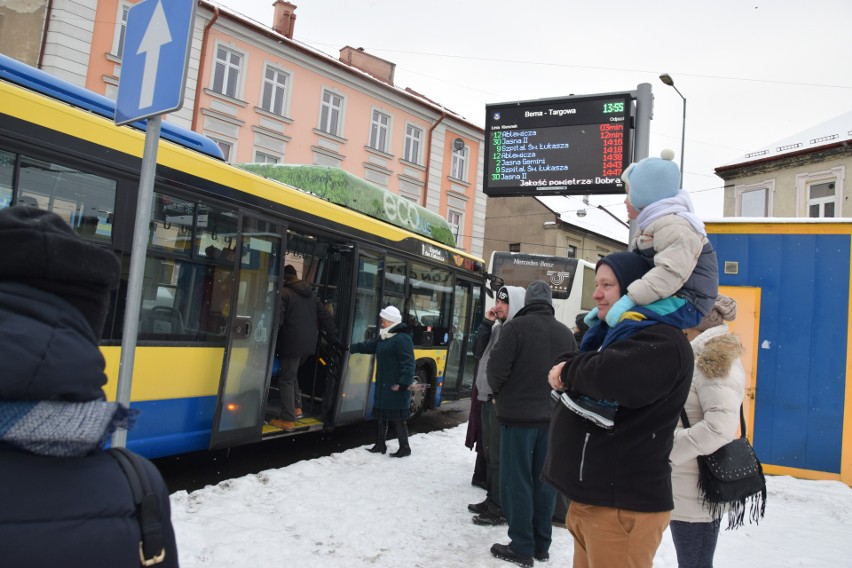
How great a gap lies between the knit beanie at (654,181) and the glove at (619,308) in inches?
20.4

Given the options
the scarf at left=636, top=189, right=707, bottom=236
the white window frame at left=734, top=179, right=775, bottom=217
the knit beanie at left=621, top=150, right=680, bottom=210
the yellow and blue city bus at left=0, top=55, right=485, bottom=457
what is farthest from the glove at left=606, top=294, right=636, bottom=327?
the white window frame at left=734, top=179, right=775, bottom=217

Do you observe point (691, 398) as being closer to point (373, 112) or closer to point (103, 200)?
point (103, 200)

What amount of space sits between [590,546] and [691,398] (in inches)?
38.6

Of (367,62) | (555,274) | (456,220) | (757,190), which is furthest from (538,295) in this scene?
(757,190)

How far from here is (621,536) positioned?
217 cm

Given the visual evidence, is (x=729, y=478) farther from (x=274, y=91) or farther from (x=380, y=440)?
(x=274, y=91)

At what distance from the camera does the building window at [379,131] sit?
23.8 metres

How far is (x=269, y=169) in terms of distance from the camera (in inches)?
301

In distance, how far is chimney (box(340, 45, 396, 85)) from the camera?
83.0 ft

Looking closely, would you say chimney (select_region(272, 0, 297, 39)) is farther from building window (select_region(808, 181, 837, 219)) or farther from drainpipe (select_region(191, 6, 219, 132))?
building window (select_region(808, 181, 837, 219))

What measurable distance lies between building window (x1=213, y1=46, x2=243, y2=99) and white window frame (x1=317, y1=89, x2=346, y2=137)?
3.37 meters

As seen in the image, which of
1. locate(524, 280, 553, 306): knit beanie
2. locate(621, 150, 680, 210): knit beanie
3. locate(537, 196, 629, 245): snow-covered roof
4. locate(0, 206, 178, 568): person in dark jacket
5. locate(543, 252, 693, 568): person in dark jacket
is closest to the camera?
locate(0, 206, 178, 568): person in dark jacket

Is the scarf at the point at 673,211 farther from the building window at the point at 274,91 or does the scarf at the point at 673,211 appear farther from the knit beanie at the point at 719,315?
the building window at the point at 274,91

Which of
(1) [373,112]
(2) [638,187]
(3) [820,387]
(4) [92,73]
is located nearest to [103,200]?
(2) [638,187]
